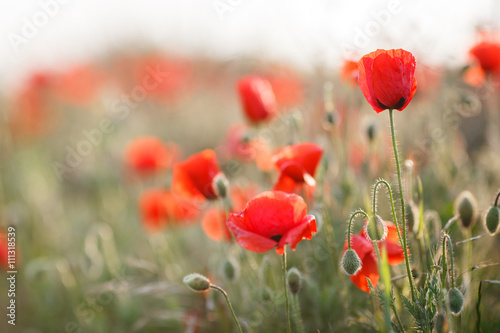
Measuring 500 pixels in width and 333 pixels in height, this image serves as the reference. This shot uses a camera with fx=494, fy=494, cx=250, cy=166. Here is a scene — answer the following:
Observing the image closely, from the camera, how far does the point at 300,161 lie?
1.80 m

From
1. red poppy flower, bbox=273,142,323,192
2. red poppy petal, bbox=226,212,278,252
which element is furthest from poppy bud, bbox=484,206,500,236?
red poppy petal, bbox=226,212,278,252

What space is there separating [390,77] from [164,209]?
1846 mm

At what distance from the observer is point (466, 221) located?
173 cm

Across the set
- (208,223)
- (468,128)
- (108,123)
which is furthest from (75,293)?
(468,128)

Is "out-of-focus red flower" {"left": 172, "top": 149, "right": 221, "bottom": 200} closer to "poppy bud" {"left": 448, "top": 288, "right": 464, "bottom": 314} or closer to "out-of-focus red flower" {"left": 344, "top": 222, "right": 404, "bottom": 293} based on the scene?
"out-of-focus red flower" {"left": 344, "top": 222, "right": 404, "bottom": 293}

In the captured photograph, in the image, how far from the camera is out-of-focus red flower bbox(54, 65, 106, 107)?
5969mm

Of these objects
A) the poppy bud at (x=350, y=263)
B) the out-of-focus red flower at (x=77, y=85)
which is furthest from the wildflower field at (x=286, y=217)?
the out-of-focus red flower at (x=77, y=85)

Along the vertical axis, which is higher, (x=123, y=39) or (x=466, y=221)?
(x=123, y=39)

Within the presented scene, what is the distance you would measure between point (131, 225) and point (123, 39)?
677 centimetres

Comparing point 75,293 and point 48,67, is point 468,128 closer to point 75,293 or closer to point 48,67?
point 75,293

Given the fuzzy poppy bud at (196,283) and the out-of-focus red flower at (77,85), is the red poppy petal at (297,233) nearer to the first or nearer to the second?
the fuzzy poppy bud at (196,283)

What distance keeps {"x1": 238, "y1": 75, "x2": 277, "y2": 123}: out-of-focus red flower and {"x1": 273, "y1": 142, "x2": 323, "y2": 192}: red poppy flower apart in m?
0.73

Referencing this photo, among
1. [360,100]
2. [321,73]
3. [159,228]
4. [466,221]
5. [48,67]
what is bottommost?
[159,228]

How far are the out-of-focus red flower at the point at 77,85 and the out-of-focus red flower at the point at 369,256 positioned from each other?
5051mm
